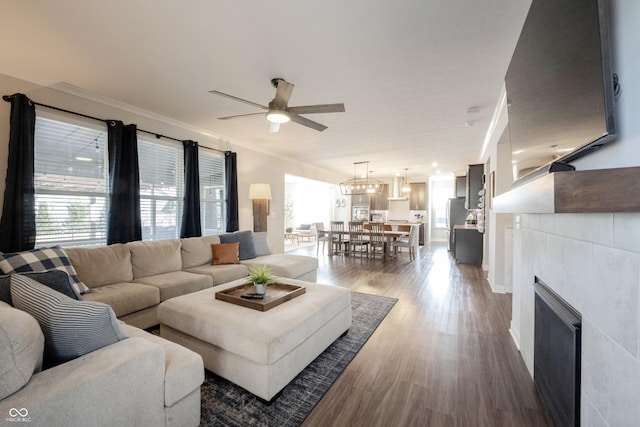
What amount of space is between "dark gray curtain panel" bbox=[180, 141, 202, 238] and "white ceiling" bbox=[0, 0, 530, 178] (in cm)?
62

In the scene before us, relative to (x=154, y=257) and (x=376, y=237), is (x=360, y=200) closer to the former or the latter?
(x=376, y=237)

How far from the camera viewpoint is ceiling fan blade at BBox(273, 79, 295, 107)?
2423 millimetres

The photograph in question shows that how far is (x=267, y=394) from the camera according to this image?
67.9 inches

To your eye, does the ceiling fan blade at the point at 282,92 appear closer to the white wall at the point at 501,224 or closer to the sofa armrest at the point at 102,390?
the sofa armrest at the point at 102,390

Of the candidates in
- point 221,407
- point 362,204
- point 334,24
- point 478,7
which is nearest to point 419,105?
point 478,7

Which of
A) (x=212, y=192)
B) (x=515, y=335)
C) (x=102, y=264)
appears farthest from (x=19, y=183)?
(x=515, y=335)

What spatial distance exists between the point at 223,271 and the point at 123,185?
1.72 m

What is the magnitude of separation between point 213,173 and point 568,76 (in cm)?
489

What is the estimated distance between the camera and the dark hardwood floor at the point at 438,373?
1.68m

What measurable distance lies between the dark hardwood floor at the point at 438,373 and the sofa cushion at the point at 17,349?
1.38 metres

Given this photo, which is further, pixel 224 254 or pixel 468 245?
pixel 468 245

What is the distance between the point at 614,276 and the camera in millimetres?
1005

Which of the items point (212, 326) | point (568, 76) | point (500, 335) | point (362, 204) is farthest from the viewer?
point (362, 204)

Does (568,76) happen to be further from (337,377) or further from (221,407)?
(221,407)
